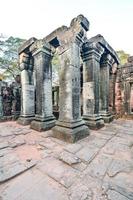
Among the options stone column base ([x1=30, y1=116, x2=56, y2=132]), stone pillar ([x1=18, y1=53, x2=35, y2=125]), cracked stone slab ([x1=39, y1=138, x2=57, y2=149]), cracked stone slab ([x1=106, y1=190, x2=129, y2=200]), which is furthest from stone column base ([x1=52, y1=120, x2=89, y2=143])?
stone pillar ([x1=18, y1=53, x2=35, y2=125])

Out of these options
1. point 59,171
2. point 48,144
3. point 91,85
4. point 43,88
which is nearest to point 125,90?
point 91,85

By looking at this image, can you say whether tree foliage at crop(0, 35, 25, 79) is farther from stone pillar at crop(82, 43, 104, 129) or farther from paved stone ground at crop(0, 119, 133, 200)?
paved stone ground at crop(0, 119, 133, 200)

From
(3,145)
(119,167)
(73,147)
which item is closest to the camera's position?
(119,167)

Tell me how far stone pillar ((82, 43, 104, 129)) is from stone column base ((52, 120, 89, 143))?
34.9 inches

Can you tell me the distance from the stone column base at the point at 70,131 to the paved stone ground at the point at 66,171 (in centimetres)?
18

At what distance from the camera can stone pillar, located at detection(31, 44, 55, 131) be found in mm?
4018

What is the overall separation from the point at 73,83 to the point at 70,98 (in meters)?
0.39

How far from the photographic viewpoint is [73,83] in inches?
123

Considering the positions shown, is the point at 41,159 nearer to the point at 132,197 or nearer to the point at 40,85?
the point at 132,197

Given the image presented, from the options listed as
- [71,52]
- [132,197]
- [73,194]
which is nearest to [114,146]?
[132,197]

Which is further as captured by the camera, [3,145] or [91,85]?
[91,85]

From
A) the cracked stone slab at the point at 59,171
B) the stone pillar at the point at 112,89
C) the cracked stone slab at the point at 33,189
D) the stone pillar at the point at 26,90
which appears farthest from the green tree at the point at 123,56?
the cracked stone slab at the point at 33,189

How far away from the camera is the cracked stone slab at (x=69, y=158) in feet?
6.56

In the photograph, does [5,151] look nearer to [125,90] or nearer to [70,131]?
[70,131]
